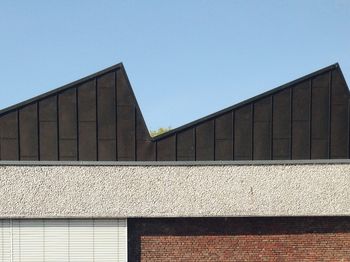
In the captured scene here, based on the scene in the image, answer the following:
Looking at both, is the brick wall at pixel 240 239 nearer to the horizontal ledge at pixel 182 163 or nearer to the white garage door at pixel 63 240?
the white garage door at pixel 63 240

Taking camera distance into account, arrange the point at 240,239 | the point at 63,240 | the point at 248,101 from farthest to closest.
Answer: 1. the point at 248,101
2. the point at 240,239
3. the point at 63,240

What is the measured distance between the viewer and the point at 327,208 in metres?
12.4

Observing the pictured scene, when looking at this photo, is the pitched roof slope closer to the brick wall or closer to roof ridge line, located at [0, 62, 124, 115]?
roof ridge line, located at [0, 62, 124, 115]

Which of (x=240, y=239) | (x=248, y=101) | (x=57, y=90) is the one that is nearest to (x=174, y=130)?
(x=248, y=101)

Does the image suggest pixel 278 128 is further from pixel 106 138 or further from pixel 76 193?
pixel 76 193

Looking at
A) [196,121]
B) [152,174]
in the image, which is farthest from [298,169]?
[152,174]

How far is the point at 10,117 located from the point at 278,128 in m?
9.05

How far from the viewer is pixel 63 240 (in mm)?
12141

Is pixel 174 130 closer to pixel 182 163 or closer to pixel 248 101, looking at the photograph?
pixel 182 163

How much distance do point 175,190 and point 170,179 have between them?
41 centimetres

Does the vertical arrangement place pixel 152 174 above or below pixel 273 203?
above

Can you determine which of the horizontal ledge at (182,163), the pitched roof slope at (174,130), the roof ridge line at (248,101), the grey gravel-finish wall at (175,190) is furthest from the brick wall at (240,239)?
the roof ridge line at (248,101)

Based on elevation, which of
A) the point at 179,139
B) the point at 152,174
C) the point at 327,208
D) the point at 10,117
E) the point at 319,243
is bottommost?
the point at 319,243

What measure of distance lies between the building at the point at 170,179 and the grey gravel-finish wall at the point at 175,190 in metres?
0.03
